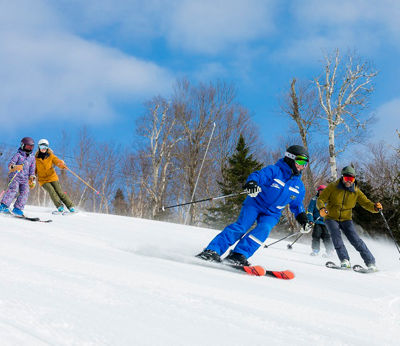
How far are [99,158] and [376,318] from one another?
3329 centimetres

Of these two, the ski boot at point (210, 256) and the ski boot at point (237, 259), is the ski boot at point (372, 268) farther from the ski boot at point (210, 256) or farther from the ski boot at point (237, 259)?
the ski boot at point (210, 256)

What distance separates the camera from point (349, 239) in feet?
19.3

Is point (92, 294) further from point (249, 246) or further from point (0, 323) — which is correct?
point (249, 246)

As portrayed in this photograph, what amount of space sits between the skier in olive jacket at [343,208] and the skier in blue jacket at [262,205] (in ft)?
6.21

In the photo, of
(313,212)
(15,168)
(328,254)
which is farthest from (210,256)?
(313,212)

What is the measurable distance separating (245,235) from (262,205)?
42 cm

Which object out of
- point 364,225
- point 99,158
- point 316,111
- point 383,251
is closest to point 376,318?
point 383,251

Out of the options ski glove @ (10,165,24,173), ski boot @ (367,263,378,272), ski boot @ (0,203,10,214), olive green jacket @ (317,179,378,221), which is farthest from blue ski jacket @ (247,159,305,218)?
ski boot @ (0,203,10,214)

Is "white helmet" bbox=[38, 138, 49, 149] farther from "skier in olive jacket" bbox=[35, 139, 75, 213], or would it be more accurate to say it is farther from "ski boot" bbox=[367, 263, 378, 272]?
"ski boot" bbox=[367, 263, 378, 272]

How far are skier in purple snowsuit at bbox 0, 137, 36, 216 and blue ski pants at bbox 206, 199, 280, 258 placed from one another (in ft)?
14.3

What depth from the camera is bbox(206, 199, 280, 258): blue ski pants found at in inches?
155

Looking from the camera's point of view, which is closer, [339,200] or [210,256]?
[210,256]

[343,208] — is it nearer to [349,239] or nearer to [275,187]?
[349,239]

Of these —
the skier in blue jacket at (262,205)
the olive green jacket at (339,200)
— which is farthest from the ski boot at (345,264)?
the skier in blue jacket at (262,205)
